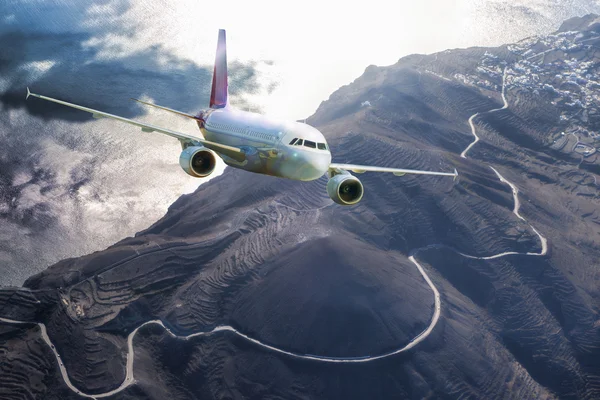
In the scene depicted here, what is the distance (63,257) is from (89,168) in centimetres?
1868

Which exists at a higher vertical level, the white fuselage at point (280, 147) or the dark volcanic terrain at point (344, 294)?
the white fuselage at point (280, 147)

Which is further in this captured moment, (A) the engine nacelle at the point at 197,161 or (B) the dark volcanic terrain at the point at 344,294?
(B) the dark volcanic terrain at the point at 344,294

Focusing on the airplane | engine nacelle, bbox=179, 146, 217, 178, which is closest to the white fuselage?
the airplane

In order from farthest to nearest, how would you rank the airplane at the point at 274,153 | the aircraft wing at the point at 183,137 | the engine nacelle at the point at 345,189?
the aircraft wing at the point at 183,137 < the engine nacelle at the point at 345,189 < the airplane at the point at 274,153

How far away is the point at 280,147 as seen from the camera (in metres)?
45.6

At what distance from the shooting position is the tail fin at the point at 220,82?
64.8 metres

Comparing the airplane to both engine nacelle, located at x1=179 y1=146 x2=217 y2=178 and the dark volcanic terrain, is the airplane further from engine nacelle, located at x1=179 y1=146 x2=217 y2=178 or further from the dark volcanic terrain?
the dark volcanic terrain

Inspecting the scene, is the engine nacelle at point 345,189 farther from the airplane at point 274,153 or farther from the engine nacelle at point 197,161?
the engine nacelle at point 197,161

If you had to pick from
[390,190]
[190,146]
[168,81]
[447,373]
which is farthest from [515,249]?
[168,81]

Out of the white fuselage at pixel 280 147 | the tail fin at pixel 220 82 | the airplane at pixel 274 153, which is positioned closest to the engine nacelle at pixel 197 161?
the airplane at pixel 274 153

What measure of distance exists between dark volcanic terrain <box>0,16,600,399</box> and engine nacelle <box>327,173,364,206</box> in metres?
23.3

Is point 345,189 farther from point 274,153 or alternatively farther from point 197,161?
point 197,161

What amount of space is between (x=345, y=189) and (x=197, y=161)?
13.3m

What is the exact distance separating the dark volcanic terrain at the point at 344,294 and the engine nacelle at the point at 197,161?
24.8m
